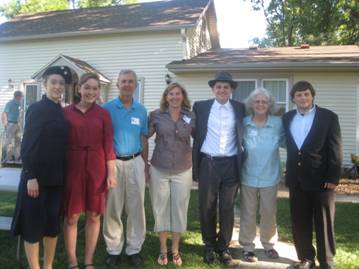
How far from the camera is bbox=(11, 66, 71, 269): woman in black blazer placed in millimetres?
3373

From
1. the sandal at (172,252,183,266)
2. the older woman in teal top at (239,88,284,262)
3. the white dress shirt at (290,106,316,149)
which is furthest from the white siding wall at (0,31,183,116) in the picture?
the white dress shirt at (290,106,316,149)

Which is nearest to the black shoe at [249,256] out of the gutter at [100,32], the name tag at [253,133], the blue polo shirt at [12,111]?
the name tag at [253,133]

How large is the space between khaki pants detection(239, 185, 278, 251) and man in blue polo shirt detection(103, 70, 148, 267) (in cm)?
115

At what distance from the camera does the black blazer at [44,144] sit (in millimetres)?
3365

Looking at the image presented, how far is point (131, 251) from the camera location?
4.42 metres

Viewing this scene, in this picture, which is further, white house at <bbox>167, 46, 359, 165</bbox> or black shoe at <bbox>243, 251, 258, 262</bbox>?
white house at <bbox>167, 46, 359, 165</bbox>

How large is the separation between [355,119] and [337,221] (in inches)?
238

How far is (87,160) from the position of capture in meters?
3.72

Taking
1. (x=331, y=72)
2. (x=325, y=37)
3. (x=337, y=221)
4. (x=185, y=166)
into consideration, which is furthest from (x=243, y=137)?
(x=325, y=37)

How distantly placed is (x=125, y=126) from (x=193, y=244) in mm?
1892

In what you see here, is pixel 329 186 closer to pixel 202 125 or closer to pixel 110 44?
pixel 202 125

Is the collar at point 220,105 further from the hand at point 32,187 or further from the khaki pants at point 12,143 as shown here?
the khaki pants at point 12,143

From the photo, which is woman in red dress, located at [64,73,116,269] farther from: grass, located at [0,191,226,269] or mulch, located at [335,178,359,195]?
mulch, located at [335,178,359,195]

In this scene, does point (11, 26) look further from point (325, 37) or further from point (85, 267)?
point (325, 37)
